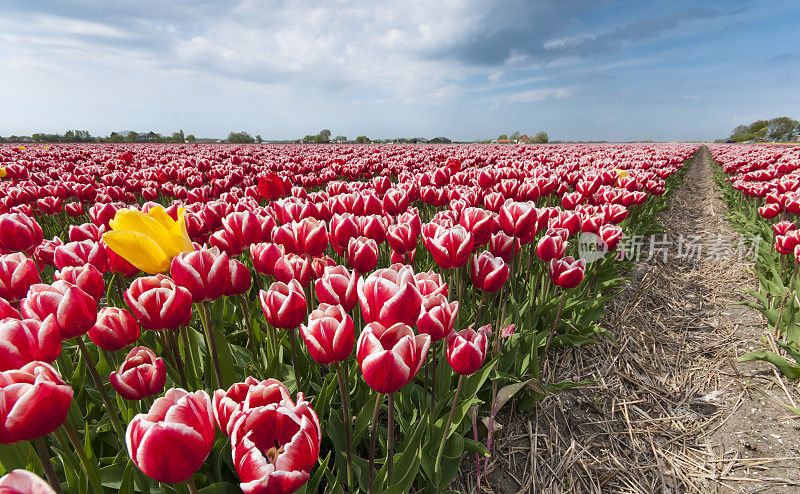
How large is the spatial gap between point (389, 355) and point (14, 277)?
1.74m

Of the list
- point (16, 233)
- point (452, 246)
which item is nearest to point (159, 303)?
point (452, 246)

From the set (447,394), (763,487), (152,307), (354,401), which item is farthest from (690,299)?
(152,307)

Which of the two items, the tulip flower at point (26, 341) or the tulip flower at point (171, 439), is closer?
the tulip flower at point (171, 439)

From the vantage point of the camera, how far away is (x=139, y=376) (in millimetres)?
1386

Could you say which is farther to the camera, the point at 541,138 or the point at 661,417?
the point at 541,138

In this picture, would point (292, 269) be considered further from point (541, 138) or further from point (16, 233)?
point (541, 138)

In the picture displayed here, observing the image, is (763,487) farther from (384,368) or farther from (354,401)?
(384,368)

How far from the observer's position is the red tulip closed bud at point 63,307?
1.28 meters

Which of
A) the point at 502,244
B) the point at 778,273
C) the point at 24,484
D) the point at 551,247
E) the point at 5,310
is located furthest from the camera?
the point at 778,273

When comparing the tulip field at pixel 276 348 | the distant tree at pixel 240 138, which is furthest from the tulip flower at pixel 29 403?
the distant tree at pixel 240 138

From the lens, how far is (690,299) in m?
5.38

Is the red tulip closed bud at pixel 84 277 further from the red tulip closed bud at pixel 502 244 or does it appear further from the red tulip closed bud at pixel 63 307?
the red tulip closed bud at pixel 502 244

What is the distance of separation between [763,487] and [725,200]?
12433 mm

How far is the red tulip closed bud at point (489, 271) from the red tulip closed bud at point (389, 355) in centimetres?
93
